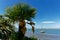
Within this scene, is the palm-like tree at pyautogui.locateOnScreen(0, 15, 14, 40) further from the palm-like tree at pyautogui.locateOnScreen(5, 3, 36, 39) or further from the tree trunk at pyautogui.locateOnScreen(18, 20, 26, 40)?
the tree trunk at pyautogui.locateOnScreen(18, 20, 26, 40)

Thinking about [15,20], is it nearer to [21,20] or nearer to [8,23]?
[21,20]

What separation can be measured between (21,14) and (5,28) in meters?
2.06

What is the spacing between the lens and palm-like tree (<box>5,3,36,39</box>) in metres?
10.9

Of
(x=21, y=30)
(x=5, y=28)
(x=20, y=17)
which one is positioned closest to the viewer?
(x=21, y=30)

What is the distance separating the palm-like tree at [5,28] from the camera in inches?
470

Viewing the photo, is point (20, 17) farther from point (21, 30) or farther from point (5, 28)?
point (5, 28)

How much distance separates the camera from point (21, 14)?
10.9m

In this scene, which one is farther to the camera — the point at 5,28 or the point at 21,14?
the point at 5,28

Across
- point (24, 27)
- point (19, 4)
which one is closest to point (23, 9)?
point (19, 4)

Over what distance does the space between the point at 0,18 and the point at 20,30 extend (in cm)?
220

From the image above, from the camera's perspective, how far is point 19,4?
1117cm

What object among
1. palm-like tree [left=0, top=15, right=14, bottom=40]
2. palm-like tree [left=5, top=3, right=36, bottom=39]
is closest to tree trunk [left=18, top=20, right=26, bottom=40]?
palm-like tree [left=5, top=3, right=36, bottom=39]

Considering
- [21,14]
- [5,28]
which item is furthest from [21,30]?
[5,28]

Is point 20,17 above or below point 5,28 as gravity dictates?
above
